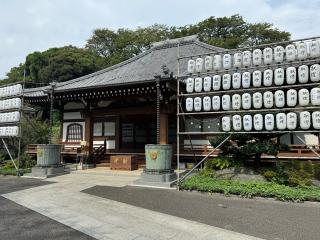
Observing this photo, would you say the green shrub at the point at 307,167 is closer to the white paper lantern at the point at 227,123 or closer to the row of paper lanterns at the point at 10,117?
the white paper lantern at the point at 227,123

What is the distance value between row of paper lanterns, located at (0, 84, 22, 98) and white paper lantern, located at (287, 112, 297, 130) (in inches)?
484

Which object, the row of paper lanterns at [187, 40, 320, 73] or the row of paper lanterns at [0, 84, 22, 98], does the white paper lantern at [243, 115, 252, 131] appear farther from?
the row of paper lanterns at [0, 84, 22, 98]

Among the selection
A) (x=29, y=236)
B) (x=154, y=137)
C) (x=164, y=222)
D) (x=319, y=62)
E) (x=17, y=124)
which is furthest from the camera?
(x=154, y=137)

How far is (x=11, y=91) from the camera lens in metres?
14.8

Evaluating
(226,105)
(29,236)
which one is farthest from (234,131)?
(29,236)

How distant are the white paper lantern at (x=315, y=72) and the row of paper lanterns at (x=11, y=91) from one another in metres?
12.8

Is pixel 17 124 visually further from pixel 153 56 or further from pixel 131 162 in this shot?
pixel 153 56

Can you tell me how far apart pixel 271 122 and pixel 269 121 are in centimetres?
7

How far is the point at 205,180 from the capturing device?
33.2ft

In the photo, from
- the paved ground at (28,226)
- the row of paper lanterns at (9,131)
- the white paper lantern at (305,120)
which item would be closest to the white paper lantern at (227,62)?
the white paper lantern at (305,120)

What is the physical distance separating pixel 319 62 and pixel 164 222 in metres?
6.51

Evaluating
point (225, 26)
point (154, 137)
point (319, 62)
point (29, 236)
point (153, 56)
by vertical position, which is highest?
point (225, 26)

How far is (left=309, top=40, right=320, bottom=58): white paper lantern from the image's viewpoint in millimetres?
8516

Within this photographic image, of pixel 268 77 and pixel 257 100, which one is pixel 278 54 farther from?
pixel 257 100
